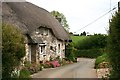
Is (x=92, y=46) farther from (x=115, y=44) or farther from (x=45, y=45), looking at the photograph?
(x=115, y=44)

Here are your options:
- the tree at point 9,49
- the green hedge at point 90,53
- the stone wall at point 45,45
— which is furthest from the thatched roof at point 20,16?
the green hedge at point 90,53

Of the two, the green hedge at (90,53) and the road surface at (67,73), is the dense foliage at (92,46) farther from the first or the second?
the road surface at (67,73)

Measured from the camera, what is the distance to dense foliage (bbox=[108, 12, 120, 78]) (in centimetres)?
1344

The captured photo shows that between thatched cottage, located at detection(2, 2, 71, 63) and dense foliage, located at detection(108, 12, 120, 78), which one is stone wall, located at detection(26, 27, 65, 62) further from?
dense foliage, located at detection(108, 12, 120, 78)

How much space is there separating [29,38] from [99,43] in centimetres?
2596

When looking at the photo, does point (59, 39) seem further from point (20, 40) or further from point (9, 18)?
point (20, 40)

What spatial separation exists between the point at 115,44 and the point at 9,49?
4651 mm

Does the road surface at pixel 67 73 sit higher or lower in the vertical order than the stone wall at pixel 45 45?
lower

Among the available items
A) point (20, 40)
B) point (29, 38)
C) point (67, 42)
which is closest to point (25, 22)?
point (29, 38)

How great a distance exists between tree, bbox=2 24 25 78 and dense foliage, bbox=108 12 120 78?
4178mm

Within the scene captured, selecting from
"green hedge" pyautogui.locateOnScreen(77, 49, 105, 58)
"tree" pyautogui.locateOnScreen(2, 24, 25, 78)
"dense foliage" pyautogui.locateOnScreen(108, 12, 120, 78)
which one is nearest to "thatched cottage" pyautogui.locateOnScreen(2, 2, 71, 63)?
"tree" pyautogui.locateOnScreen(2, 24, 25, 78)

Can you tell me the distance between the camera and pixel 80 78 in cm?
1864

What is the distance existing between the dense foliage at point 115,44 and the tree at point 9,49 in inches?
164

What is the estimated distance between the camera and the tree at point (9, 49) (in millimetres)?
13383
